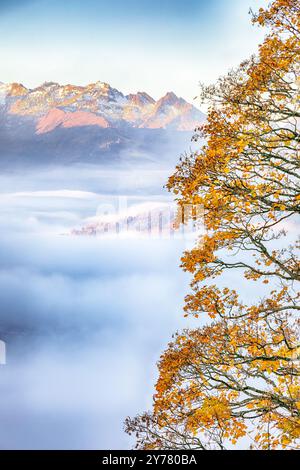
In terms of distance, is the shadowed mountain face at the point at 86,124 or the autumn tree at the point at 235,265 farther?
the shadowed mountain face at the point at 86,124

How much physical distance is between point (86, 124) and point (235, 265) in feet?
383

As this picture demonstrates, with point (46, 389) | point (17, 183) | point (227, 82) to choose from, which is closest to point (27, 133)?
point (17, 183)

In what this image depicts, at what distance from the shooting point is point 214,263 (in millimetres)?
11258

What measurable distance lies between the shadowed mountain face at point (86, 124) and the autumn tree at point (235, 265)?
270ft

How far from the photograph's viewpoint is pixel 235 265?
38.2 ft

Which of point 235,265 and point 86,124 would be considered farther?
point 86,124

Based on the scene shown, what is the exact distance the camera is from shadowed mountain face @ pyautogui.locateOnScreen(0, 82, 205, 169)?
320 feet

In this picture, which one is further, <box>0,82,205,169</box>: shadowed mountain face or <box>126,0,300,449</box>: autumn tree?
<box>0,82,205,169</box>: shadowed mountain face

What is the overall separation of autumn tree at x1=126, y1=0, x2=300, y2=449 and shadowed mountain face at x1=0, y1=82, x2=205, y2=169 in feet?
270

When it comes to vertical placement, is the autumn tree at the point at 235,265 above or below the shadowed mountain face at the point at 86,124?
below

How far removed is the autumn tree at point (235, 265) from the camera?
35.0 feet

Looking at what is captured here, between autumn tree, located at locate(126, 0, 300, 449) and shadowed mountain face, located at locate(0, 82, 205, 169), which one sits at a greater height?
shadowed mountain face, located at locate(0, 82, 205, 169)

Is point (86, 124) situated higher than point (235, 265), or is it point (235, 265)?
point (86, 124)
